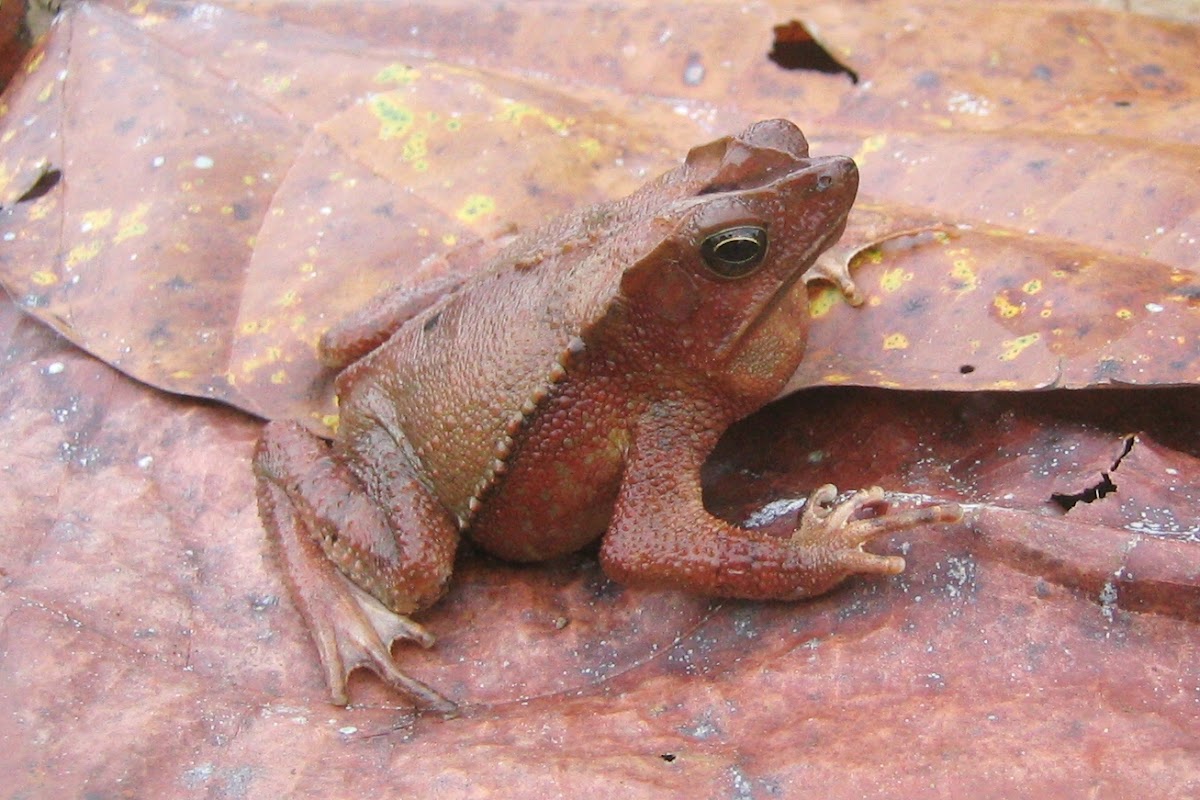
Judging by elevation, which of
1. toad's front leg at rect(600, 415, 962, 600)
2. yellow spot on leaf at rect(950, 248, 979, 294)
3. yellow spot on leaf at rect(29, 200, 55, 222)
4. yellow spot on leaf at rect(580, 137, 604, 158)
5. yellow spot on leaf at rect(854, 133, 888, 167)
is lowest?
toad's front leg at rect(600, 415, 962, 600)

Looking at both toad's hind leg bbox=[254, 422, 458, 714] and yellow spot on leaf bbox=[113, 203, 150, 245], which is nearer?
toad's hind leg bbox=[254, 422, 458, 714]

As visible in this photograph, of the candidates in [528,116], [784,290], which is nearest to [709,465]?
[784,290]

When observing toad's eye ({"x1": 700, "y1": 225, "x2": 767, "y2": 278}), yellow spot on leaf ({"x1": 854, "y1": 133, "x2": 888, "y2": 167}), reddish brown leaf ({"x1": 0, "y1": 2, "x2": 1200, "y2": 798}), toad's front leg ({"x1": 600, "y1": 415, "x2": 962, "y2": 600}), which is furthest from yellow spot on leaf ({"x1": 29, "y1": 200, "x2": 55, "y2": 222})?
yellow spot on leaf ({"x1": 854, "y1": 133, "x2": 888, "y2": 167})

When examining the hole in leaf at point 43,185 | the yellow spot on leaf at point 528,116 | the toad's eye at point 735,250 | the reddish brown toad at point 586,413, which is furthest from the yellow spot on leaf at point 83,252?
the toad's eye at point 735,250

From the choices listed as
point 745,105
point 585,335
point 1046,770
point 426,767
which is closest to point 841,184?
point 585,335

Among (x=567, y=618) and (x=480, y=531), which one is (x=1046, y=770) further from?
(x=480, y=531)

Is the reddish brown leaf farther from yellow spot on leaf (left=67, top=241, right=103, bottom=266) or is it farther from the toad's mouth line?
the toad's mouth line

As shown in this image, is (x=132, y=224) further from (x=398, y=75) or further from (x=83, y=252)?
(x=398, y=75)
